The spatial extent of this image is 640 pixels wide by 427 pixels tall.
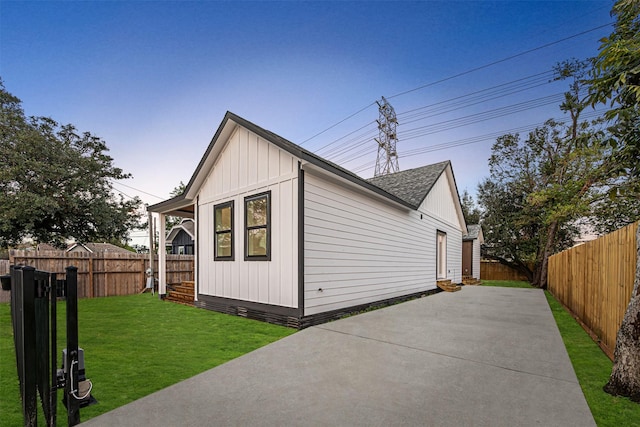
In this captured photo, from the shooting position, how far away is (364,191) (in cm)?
755

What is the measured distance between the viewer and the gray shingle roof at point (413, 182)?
10872 mm

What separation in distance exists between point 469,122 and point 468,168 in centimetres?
359

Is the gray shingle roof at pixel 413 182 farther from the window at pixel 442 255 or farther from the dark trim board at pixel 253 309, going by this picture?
the dark trim board at pixel 253 309

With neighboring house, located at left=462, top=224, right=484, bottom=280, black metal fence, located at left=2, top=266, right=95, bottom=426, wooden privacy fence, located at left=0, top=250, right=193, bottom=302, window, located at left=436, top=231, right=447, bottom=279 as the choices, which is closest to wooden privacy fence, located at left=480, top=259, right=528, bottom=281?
neighboring house, located at left=462, top=224, right=484, bottom=280

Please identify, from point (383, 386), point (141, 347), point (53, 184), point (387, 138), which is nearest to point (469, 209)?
point (387, 138)

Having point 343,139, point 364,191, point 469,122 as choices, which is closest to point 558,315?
point 364,191

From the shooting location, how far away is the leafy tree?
107 ft

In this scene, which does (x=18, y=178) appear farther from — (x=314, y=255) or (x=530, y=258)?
(x=530, y=258)

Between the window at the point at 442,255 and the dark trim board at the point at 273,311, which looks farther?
the window at the point at 442,255

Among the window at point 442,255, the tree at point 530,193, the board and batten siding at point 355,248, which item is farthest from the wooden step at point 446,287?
the tree at point 530,193

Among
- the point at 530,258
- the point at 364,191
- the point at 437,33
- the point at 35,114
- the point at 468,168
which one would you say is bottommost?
the point at 530,258

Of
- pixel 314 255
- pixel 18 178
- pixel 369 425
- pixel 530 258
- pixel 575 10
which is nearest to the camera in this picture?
pixel 369 425

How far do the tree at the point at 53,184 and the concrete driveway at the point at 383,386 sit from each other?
16.7 meters

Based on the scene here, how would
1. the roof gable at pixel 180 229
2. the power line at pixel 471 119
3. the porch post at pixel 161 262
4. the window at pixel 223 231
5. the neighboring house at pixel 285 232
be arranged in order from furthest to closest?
the roof gable at pixel 180 229, the power line at pixel 471 119, the porch post at pixel 161 262, the window at pixel 223 231, the neighboring house at pixel 285 232
